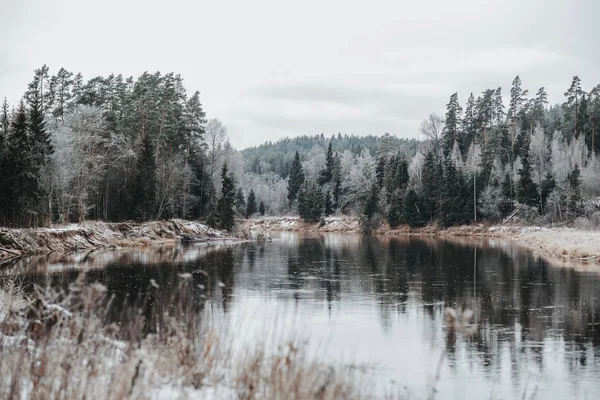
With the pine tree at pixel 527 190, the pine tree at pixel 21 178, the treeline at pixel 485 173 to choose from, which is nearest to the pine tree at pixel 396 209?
the treeline at pixel 485 173

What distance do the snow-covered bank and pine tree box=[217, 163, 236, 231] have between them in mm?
A: 1760

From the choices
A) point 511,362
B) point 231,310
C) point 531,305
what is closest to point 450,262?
point 531,305

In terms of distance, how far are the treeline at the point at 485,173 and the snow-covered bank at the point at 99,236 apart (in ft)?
118

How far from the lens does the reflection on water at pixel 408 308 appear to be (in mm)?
11836

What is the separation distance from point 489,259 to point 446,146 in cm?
7007

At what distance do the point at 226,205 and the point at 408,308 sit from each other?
51.2 metres

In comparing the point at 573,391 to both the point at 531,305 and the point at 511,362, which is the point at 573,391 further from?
the point at 531,305

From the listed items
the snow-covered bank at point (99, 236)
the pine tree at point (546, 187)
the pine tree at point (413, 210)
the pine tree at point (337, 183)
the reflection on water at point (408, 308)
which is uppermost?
the pine tree at point (337, 183)

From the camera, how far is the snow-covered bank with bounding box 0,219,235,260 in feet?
128

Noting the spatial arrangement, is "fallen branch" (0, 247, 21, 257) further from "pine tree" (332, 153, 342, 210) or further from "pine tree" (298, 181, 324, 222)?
"pine tree" (332, 153, 342, 210)

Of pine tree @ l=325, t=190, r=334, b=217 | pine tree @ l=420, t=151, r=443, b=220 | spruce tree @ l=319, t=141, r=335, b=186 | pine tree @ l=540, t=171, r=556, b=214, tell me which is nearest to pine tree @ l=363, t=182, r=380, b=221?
pine tree @ l=420, t=151, r=443, b=220

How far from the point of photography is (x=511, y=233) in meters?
72.3

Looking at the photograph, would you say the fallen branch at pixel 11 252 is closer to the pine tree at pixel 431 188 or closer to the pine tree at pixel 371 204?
the pine tree at pixel 431 188

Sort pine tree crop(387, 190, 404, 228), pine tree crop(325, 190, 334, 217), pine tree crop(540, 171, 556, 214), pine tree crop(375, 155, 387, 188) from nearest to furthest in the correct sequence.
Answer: pine tree crop(540, 171, 556, 214) < pine tree crop(387, 190, 404, 228) < pine tree crop(375, 155, 387, 188) < pine tree crop(325, 190, 334, 217)
